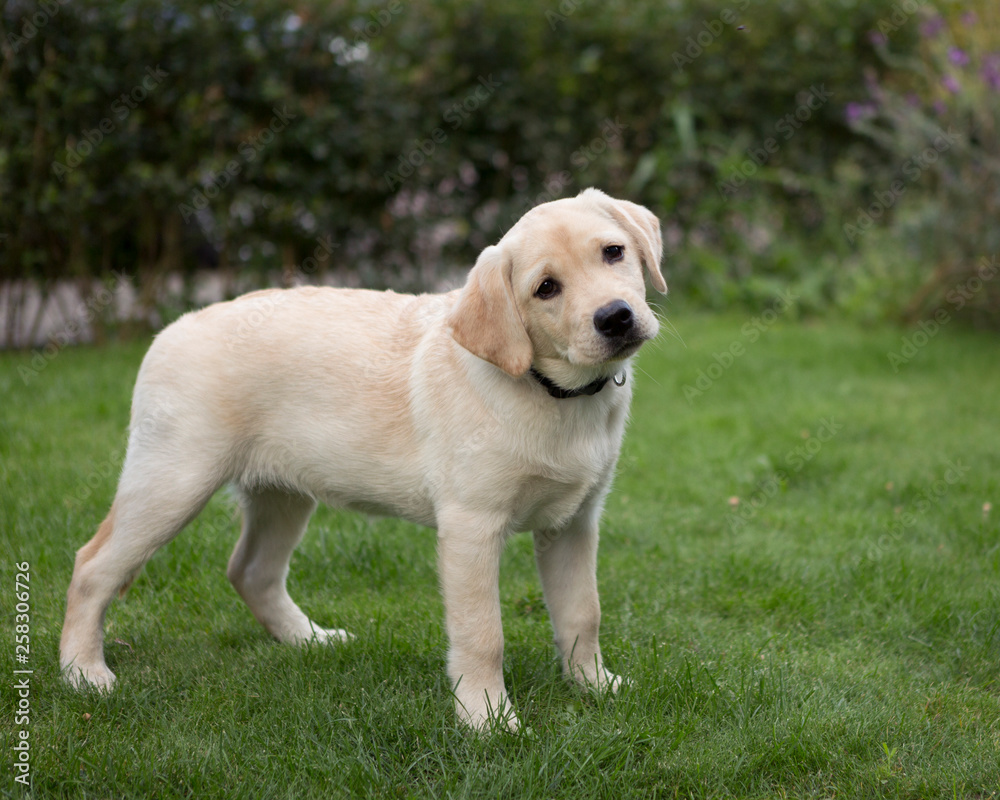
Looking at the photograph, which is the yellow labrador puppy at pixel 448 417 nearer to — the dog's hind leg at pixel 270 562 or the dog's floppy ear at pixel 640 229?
the dog's floppy ear at pixel 640 229

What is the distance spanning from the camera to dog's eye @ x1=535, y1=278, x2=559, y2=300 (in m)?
2.78

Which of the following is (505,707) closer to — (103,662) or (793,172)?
(103,662)

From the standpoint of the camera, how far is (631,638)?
3496mm

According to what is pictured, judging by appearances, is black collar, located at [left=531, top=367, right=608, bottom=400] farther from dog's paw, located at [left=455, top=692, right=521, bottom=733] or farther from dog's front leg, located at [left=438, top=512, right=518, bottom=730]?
dog's paw, located at [left=455, top=692, right=521, bottom=733]

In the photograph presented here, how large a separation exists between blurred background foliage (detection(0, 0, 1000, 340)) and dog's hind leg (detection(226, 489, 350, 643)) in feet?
14.2

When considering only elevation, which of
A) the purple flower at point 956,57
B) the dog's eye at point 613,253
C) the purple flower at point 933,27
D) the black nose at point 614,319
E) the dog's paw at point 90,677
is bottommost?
the dog's paw at point 90,677

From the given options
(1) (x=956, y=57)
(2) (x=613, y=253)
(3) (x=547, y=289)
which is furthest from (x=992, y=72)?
(3) (x=547, y=289)

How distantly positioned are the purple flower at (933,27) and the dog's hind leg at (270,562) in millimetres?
7992

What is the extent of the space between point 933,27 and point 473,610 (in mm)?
8292

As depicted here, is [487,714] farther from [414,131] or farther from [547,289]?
[414,131]

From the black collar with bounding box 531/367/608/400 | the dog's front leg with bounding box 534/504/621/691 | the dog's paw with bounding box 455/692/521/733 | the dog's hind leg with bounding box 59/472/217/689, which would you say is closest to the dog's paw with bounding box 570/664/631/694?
the dog's front leg with bounding box 534/504/621/691

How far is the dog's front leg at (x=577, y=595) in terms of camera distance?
3111 mm

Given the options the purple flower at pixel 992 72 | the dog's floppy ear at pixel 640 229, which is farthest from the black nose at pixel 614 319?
the purple flower at pixel 992 72

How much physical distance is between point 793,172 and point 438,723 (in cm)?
877
